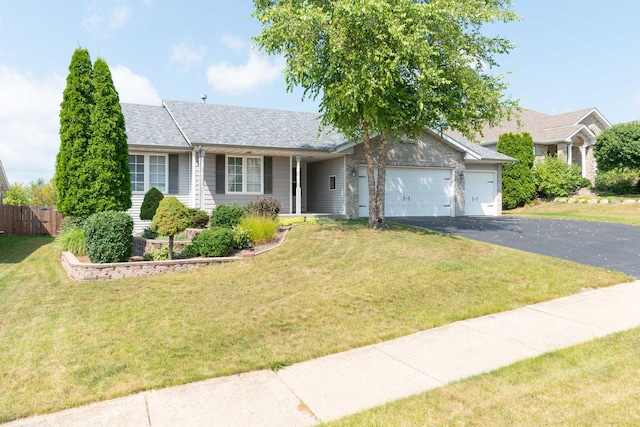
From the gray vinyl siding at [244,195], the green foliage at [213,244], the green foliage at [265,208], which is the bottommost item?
the green foliage at [213,244]

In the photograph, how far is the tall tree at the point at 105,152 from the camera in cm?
1098

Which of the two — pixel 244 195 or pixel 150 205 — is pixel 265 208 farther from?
pixel 150 205

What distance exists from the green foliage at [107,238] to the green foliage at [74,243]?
1.49 meters

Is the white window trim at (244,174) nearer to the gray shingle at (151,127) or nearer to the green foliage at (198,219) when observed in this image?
the gray shingle at (151,127)

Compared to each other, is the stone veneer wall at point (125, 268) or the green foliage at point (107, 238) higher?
the green foliage at point (107, 238)

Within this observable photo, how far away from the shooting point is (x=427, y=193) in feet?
61.3

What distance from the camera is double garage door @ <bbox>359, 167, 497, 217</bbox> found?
17891 millimetres

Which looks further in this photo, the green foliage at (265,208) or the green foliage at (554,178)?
the green foliage at (554,178)

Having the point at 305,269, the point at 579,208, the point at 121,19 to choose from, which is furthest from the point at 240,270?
the point at 579,208

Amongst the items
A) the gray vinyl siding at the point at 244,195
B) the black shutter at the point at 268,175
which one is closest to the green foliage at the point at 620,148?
the gray vinyl siding at the point at 244,195

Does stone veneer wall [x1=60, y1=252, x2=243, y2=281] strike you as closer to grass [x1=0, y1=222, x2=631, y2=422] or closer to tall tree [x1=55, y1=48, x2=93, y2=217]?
grass [x1=0, y1=222, x2=631, y2=422]

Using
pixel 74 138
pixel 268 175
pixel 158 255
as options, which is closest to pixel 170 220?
pixel 158 255

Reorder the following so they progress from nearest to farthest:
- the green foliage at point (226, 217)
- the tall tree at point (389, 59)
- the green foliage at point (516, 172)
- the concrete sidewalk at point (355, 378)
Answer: the concrete sidewalk at point (355, 378), the tall tree at point (389, 59), the green foliage at point (226, 217), the green foliage at point (516, 172)

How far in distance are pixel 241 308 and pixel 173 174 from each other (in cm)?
1051
